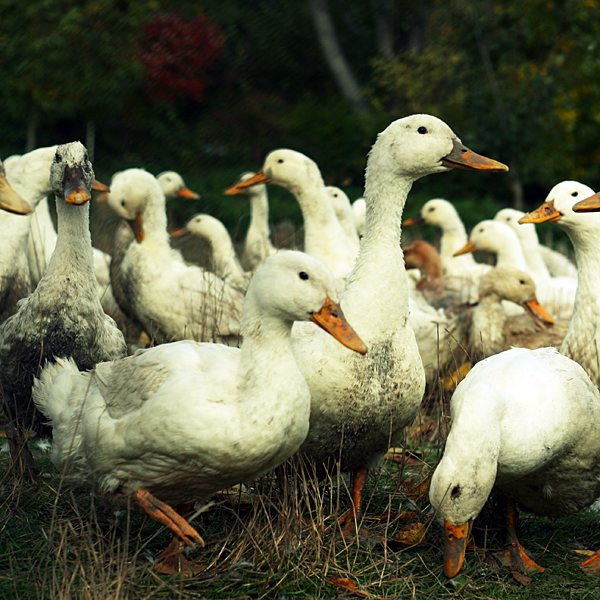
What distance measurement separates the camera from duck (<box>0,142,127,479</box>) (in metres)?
3.94

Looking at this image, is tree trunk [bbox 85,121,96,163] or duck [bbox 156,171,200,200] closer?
tree trunk [bbox 85,121,96,163]

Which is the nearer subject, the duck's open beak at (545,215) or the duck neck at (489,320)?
the duck's open beak at (545,215)

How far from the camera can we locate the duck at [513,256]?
23.0 ft

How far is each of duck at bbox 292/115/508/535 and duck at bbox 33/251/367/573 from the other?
48 centimetres

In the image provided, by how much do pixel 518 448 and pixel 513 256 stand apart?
16.7ft

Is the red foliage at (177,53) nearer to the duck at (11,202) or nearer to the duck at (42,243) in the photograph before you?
the duck at (42,243)

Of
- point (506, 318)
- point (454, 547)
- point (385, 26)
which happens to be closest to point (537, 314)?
point (506, 318)

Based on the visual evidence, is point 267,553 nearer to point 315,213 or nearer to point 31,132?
point 315,213


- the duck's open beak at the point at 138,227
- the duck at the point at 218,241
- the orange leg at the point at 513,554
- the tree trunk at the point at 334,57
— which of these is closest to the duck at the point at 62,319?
the duck's open beak at the point at 138,227

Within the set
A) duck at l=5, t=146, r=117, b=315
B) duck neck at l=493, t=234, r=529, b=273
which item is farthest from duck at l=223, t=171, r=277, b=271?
duck neck at l=493, t=234, r=529, b=273

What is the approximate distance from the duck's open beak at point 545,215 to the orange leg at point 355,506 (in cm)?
183

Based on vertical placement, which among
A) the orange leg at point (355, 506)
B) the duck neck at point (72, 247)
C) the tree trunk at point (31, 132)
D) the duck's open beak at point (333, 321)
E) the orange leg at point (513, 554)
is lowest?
the orange leg at point (513, 554)

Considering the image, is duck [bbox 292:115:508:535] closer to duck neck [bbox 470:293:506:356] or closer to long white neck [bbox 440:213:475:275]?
duck neck [bbox 470:293:506:356]

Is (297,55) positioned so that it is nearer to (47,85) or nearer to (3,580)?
(47,85)
